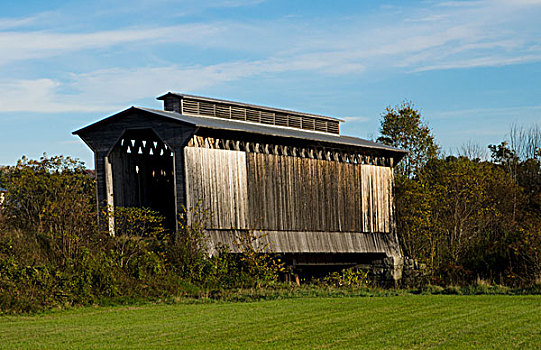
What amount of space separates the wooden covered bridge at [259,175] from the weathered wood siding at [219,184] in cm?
4

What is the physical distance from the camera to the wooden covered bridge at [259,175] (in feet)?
105

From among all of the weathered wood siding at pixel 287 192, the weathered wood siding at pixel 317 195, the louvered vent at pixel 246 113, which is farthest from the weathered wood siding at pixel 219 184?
the louvered vent at pixel 246 113

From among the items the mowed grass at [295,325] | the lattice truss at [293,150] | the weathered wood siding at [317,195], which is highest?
the lattice truss at [293,150]

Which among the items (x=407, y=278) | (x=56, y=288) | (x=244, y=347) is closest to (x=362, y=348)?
(x=244, y=347)

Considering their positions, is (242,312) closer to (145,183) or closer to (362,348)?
(362,348)

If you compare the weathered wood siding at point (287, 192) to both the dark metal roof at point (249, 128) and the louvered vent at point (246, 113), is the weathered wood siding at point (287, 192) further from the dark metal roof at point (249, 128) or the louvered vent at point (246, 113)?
the louvered vent at point (246, 113)

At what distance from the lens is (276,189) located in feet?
115

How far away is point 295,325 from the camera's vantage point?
19.0 meters

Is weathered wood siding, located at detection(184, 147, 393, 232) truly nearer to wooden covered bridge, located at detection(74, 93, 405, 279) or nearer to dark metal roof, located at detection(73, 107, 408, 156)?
wooden covered bridge, located at detection(74, 93, 405, 279)

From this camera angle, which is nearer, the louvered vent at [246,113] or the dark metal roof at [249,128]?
the dark metal roof at [249,128]

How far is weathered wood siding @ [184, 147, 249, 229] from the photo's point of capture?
31.4 m

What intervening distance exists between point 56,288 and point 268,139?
40.0 ft

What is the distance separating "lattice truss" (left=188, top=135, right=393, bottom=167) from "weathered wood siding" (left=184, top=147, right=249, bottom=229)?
299 mm

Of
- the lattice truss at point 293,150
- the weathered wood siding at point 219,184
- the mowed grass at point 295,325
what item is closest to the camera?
the mowed grass at point 295,325
